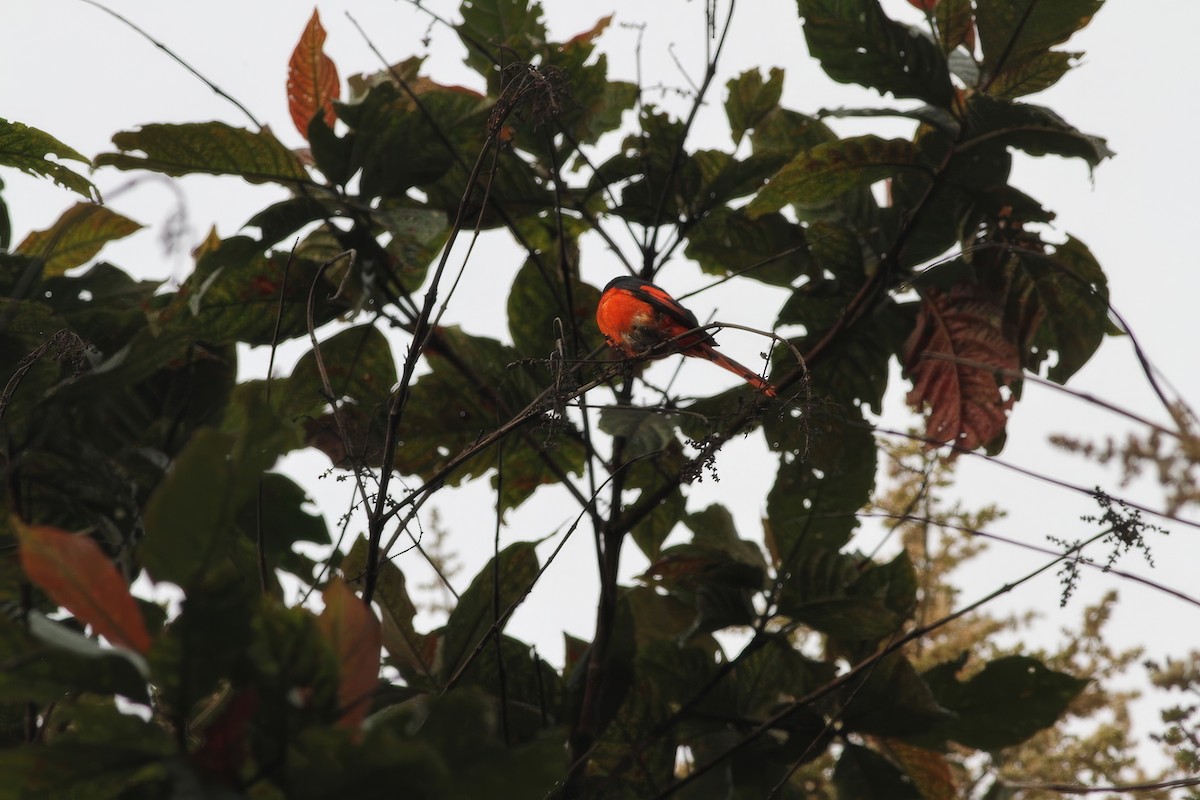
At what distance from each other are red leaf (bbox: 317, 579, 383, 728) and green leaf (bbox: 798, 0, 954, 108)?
6.73ft

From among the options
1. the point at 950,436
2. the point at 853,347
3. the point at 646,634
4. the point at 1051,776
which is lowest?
the point at 1051,776

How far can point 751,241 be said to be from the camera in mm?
3055

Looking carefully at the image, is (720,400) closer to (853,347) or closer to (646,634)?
(853,347)

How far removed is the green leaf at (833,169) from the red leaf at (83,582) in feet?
6.05

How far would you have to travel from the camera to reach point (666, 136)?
306 centimetres

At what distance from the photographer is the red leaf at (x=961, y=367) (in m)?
2.70

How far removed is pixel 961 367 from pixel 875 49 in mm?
810

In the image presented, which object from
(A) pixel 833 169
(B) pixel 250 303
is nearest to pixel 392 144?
(B) pixel 250 303

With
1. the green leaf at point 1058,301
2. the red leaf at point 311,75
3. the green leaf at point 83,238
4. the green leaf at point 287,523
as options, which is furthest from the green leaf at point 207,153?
the green leaf at point 1058,301

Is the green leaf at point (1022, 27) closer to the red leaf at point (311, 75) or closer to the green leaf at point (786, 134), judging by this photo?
the green leaf at point (786, 134)

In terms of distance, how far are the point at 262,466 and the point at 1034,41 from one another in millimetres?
2225

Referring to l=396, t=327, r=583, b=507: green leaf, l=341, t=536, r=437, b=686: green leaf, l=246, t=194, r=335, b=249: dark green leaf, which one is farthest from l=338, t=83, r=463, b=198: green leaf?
l=341, t=536, r=437, b=686: green leaf

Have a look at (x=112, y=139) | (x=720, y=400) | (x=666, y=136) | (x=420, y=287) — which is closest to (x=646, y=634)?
(x=720, y=400)

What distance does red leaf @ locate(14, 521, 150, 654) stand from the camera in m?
1.05
